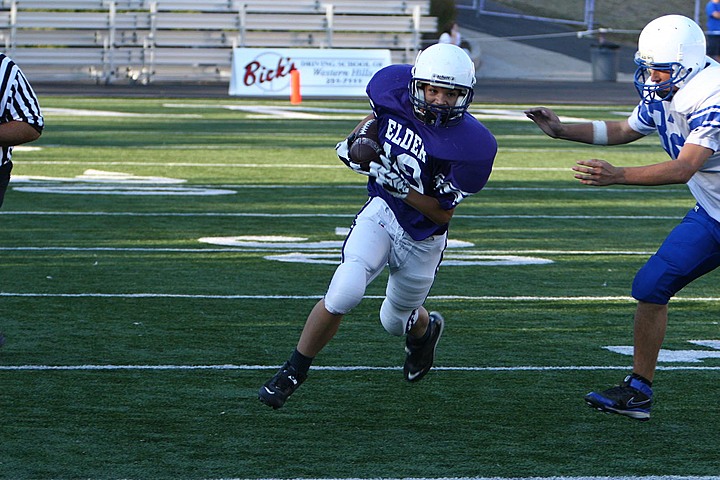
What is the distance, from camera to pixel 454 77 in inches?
190

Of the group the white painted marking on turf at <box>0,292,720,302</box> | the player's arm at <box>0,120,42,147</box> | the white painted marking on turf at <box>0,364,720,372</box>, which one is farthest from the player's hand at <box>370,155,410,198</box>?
the white painted marking on turf at <box>0,292,720,302</box>

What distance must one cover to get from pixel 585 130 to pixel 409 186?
0.92 metres

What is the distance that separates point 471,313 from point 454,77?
227cm

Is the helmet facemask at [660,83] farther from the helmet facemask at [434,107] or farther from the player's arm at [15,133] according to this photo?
the player's arm at [15,133]

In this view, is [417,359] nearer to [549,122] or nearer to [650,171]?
[549,122]

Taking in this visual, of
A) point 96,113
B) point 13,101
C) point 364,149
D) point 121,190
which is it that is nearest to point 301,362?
point 364,149

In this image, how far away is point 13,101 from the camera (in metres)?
5.79

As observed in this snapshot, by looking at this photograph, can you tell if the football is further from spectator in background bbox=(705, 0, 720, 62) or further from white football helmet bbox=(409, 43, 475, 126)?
spectator in background bbox=(705, 0, 720, 62)

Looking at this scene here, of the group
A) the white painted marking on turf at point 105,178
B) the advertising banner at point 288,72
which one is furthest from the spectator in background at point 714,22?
the white painted marking on turf at point 105,178

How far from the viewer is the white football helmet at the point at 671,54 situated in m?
4.88

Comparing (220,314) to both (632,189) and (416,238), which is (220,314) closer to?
(416,238)

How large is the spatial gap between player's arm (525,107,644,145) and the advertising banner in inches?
719

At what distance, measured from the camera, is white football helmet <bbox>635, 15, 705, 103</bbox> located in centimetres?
488

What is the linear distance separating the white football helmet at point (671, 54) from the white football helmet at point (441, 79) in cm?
64
